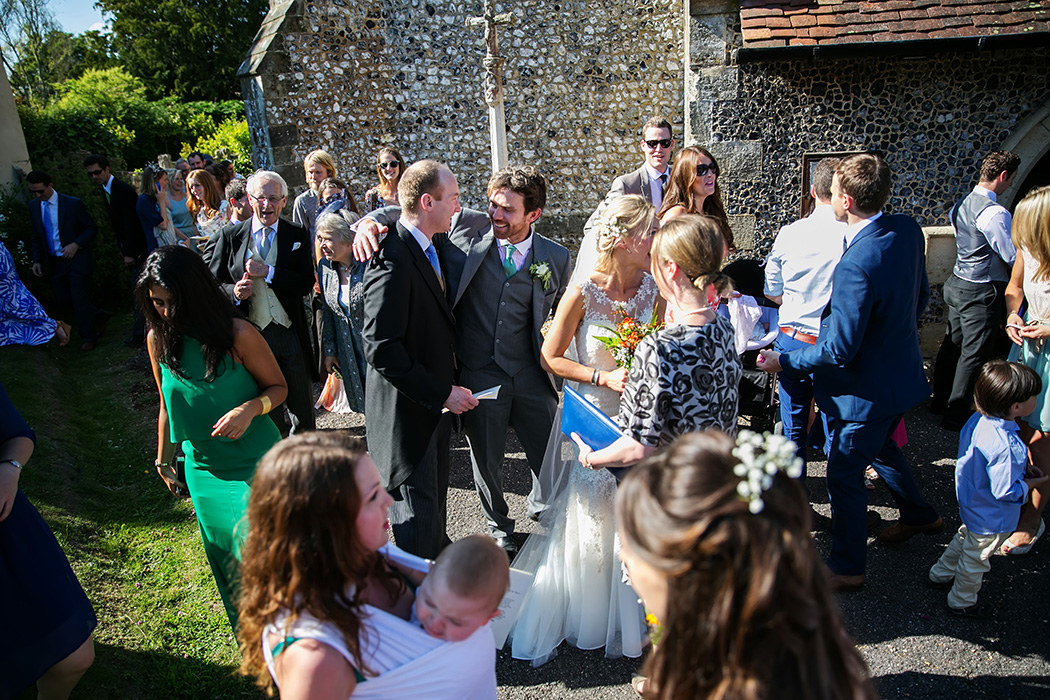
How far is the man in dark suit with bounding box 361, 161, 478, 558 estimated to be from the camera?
313 cm

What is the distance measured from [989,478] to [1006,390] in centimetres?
43

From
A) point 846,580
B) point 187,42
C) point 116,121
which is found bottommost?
point 846,580

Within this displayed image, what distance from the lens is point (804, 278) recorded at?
4.53 meters

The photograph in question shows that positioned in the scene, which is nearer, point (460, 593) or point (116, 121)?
point (460, 593)

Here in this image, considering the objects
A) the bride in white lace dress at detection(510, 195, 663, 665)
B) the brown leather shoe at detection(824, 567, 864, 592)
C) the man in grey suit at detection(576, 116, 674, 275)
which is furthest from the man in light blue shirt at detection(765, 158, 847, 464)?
the bride in white lace dress at detection(510, 195, 663, 665)

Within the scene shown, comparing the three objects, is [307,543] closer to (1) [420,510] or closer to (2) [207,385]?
(2) [207,385]

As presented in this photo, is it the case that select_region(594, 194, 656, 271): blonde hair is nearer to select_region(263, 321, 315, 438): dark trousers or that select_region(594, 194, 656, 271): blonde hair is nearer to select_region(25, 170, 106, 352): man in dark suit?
select_region(263, 321, 315, 438): dark trousers

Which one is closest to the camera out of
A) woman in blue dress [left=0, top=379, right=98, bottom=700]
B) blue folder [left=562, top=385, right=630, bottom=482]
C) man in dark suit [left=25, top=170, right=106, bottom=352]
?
woman in blue dress [left=0, top=379, right=98, bottom=700]

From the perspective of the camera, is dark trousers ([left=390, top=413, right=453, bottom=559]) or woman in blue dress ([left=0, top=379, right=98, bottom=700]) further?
dark trousers ([left=390, top=413, right=453, bottom=559])

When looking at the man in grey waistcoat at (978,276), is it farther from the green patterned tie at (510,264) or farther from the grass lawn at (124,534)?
the grass lawn at (124,534)

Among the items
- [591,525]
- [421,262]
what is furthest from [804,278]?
[421,262]

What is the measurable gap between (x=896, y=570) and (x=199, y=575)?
13.1ft

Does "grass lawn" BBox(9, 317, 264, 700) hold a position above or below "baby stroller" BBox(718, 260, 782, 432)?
below

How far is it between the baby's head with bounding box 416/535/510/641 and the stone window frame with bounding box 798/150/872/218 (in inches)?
254
